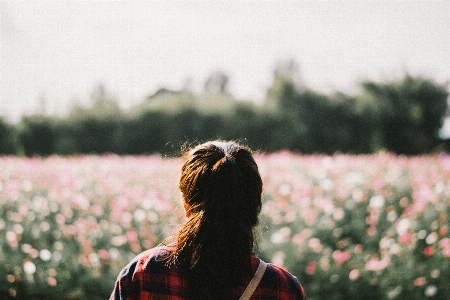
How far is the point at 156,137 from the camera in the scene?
53.9 feet

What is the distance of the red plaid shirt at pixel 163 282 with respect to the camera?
1.19 metres

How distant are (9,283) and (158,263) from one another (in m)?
2.59

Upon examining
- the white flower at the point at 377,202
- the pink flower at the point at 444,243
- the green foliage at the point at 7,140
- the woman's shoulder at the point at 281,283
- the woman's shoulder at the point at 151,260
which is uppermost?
the woman's shoulder at the point at 151,260

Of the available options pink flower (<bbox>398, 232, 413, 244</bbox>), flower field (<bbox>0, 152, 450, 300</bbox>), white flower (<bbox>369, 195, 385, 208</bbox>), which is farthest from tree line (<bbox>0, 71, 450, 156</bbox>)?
pink flower (<bbox>398, 232, 413, 244</bbox>)

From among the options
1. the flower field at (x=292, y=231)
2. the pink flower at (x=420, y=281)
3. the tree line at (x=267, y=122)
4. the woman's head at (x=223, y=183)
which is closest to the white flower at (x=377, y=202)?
the flower field at (x=292, y=231)

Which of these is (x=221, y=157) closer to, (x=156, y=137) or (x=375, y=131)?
(x=156, y=137)

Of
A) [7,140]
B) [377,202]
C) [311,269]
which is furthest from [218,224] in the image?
[7,140]

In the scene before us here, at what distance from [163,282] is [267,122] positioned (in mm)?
15045

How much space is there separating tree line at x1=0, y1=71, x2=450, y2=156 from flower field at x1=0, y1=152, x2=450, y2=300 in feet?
35.5

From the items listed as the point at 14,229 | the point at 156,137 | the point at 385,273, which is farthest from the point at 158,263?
the point at 156,137

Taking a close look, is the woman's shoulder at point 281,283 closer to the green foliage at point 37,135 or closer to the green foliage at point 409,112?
the green foliage at point 409,112

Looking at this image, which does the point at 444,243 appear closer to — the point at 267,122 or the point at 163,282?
the point at 163,282

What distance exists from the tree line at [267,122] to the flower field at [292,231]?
10.8 meters

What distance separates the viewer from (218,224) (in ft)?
3.84
